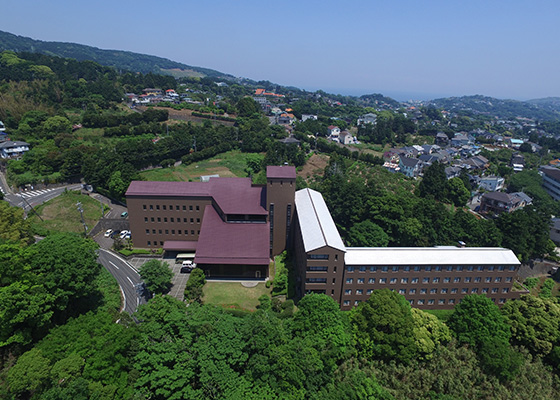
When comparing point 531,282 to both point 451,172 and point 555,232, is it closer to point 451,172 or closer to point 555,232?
point 555,232

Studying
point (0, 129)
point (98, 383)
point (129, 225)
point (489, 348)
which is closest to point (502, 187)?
point (489, 348)

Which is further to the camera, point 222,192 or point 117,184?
point 117,184

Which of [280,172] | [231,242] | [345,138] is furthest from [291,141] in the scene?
[231,242]

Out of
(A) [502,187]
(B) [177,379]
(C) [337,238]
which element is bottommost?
(A) [502,187]

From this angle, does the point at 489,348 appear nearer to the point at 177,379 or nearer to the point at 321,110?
the point at 177,379

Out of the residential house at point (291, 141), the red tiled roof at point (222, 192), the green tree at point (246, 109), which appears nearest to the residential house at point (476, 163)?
the residential house at point (291, 141)
